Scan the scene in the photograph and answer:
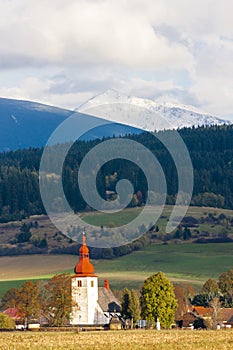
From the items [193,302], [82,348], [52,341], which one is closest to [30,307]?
[193,302]

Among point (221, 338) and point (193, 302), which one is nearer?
point (221, 338)

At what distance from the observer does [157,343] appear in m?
68.8

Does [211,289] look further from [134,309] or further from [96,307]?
[134,309]

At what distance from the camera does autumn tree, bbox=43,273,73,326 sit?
134 metres

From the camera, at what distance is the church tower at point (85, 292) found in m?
152

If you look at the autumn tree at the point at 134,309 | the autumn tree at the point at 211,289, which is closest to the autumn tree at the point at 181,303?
the autumn tree at the point at 211,289

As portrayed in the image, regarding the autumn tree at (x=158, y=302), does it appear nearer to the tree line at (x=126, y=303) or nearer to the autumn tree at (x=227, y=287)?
the tree line at (x=126, y=303)

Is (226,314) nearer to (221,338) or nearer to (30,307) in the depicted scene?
→ (30,307)

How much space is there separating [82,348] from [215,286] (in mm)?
121051

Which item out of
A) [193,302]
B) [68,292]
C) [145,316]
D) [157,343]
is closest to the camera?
[157,343]

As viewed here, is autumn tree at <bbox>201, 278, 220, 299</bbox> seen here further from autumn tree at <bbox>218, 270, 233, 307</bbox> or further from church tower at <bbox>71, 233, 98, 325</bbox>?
church tower at <bbox>71, 233, 98, 325</bbox>

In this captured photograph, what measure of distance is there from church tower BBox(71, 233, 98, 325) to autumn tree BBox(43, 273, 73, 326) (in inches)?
394

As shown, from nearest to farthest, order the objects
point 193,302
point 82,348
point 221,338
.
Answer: point 82,348, point 221,338, point 193,302

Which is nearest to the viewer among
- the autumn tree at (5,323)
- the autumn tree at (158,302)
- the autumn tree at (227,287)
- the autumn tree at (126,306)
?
the autumn tree at (5,323)
